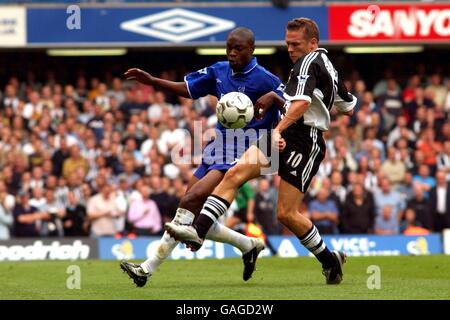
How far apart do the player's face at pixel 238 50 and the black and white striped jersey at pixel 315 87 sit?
574mm

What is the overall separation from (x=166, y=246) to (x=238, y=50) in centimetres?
201

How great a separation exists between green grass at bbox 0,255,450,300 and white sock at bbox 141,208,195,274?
0.71 feet

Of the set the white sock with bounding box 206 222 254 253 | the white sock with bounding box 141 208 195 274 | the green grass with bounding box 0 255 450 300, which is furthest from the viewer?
the white sock with bounding box 206 222 254 253

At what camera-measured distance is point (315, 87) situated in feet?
34.8

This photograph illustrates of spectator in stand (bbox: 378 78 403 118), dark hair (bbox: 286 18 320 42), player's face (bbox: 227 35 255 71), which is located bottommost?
spectator in stand (bbox: 378 78 403 118)

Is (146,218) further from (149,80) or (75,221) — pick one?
(149,80)

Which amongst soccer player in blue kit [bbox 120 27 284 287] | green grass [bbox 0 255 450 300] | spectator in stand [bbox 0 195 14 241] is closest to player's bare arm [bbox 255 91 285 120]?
soccer player in blue kit [bbox 120 27 284 287]

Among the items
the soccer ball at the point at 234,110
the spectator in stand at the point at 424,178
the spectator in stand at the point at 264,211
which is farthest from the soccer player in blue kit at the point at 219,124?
the spectator in stand at the point at 424,178

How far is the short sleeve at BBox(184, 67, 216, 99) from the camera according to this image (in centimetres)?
1148

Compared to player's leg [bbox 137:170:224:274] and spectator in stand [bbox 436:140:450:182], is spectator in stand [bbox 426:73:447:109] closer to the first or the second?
spectator in stand [bbox 436:140:450:182]

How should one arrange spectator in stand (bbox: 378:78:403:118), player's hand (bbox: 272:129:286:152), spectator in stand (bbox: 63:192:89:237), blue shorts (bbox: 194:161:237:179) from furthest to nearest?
spectator in stand (bbox: 378:78:403:118)
spectator in stand (bbox: 63:192:89:237)
blue shorts (bbox: 194:161:237:179)
player's hand (bbox: 272:129:286:152)

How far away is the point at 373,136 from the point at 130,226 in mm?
5528

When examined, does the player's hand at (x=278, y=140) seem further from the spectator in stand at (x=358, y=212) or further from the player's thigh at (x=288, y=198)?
the spectator in stand at (x=358, y=212)

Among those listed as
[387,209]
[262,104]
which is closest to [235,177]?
[262,104]
